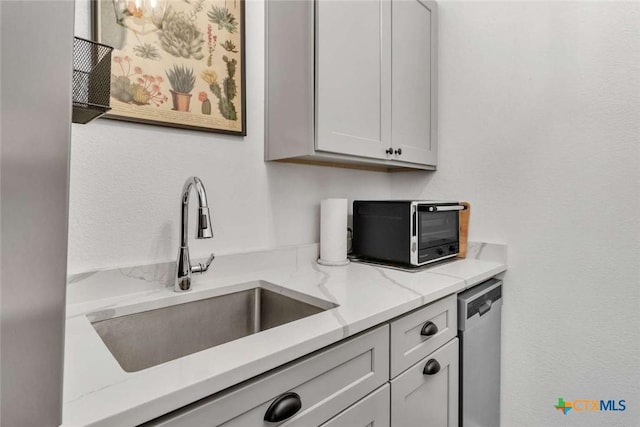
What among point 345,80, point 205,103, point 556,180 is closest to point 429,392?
point 556,180

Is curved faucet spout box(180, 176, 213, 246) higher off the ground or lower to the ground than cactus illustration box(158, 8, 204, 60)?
lower

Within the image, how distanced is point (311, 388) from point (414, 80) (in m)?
1.46

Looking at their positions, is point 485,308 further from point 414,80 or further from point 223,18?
point 223,18

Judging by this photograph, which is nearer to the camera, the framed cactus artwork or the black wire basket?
the black wire basket

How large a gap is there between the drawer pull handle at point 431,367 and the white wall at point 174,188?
0.76m

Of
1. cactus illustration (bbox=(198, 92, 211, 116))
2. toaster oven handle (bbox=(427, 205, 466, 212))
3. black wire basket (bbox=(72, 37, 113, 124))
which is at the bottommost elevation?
toaster oven handle (bbox=(427, 205, 466, 212))

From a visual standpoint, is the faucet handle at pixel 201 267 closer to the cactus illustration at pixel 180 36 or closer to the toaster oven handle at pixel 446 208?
the cactus illustration at pixel 180 36

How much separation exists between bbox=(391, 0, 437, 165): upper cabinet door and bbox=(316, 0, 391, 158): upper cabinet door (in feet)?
0.20

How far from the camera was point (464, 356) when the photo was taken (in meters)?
1.31

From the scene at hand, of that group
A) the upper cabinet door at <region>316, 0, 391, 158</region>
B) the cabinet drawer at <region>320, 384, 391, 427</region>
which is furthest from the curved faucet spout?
the cabinet drawer at <region>320, 384, 391, 427</region>

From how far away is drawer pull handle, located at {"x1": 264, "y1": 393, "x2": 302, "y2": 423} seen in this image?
70cm

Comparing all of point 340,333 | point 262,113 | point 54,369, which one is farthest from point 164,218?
point 54,369

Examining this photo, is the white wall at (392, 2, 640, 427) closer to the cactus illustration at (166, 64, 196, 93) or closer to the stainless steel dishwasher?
the stainless steel dishwasher

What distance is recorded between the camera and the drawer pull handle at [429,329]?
1.11 m
